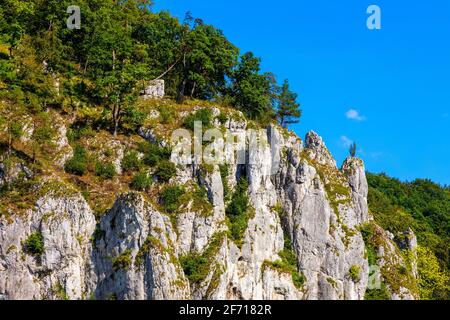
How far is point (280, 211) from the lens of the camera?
182ft

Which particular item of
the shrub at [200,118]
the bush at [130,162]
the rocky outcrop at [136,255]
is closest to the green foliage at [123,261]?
the rocky outcrop at [136,255]

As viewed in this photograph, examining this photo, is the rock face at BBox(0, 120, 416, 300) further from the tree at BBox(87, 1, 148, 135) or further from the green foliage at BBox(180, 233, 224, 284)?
the tree at BBox(87, 1, 148, 135)

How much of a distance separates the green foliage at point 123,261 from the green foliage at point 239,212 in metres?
10.3

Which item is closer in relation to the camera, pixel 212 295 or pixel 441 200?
pixel 212 295

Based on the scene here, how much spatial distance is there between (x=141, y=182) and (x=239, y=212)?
9.52 metres

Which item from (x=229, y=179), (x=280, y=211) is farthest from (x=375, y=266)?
(x=229, y=179)

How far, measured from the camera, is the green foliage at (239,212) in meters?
49.9

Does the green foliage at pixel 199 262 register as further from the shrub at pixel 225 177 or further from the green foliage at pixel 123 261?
the shrub at pixel 225 177

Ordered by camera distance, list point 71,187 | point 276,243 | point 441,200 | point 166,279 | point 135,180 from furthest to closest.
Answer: point 441,200 < point 276,243 < point 135,180 < point 71,187 < point 166,279

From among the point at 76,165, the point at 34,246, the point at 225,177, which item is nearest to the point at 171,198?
the point at 225,177

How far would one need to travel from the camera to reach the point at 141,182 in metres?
48.5

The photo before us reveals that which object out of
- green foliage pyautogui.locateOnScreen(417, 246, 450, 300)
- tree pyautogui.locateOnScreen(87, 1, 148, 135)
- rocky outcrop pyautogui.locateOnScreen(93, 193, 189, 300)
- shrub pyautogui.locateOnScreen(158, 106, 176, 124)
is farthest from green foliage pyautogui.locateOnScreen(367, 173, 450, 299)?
rocky outcrop pyautogui.locateOnScreen(93, 193, 189, 300)
